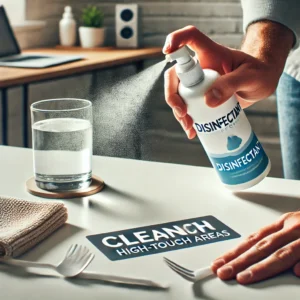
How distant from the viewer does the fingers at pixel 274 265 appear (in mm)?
690

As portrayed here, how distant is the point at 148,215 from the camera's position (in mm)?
900

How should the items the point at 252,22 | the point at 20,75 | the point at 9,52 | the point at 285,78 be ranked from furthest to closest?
1. the point at 9,52
2. the point at 20,75
3. the point at 285,78
4. the point at 252,22

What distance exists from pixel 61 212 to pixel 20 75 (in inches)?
53.1

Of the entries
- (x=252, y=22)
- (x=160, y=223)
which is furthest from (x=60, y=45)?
(x=160, y=223)

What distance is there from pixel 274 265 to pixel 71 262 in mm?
231

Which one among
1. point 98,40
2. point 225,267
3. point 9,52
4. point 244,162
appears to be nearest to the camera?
point 225,267

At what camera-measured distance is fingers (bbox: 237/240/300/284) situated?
2.26ft

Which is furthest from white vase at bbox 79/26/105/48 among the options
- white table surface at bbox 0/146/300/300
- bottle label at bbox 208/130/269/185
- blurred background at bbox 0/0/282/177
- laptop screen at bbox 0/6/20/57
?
bottle label at bbox 208/130/269/185

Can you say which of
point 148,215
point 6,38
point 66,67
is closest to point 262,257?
point 148,215

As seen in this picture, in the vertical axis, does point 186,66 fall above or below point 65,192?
above

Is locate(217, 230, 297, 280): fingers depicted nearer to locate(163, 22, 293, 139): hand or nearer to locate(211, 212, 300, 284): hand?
locate(211, 212, 300, 284): hand

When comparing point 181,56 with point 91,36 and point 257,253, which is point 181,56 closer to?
point 257,253

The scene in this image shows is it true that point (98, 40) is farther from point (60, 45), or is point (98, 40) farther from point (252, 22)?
point (252, 22)

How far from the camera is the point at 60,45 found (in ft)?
9.98
